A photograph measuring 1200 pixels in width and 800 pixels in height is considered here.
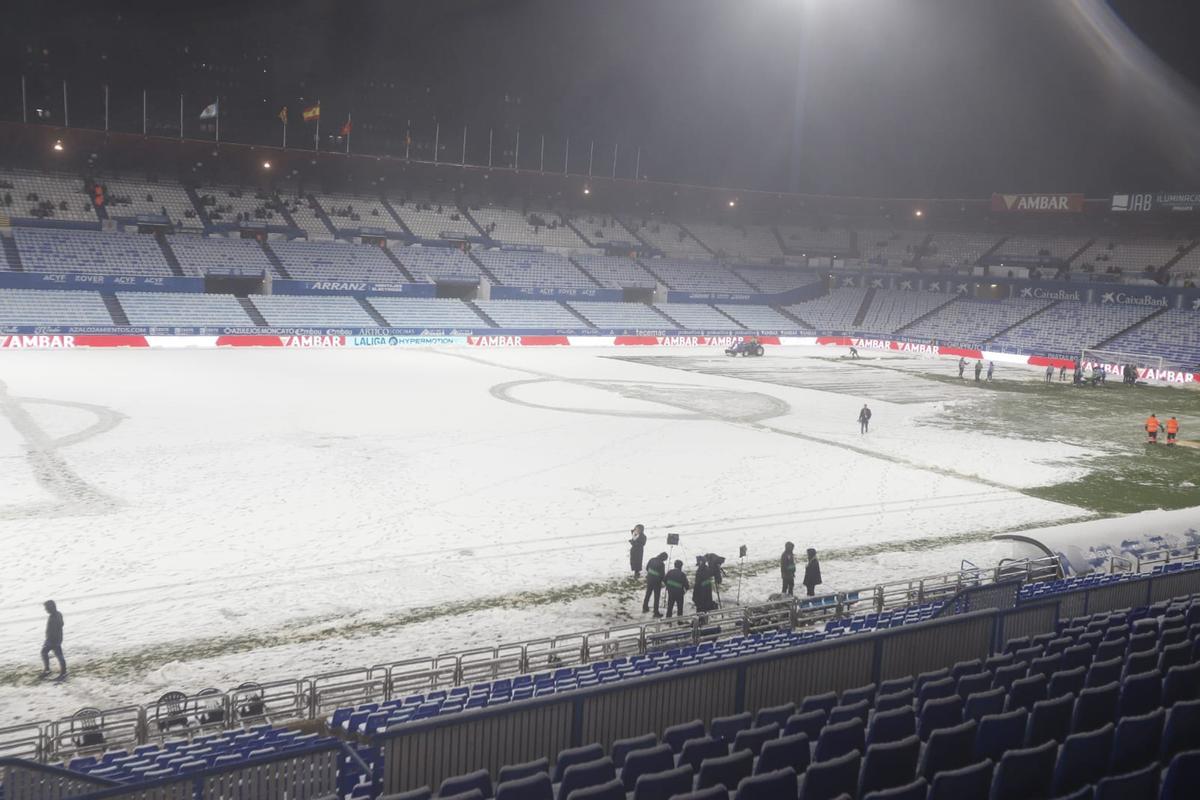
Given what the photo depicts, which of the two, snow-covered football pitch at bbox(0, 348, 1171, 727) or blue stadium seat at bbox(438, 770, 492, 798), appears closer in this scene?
blue stadium seat at bbox(438, 770, 492, 798)

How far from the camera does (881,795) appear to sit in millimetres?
5883

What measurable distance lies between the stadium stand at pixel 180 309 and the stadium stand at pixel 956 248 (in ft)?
209

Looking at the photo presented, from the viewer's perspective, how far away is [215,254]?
2598 inches

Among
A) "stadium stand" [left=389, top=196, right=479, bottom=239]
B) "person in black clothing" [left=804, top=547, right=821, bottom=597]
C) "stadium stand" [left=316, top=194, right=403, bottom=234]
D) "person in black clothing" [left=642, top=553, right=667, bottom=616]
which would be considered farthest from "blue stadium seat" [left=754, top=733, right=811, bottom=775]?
"stadium stand" [left=389, top=196, right=479, bottom=239]

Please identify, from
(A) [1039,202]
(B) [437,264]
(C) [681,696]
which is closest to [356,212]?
(B) [437,264]

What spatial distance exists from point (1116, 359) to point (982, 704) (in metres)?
67.1

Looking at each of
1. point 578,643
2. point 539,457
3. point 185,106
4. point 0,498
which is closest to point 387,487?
point 539,457

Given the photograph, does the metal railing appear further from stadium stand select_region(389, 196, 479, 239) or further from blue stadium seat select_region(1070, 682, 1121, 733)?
stadium stand select_region(389, 196, 479, 239)

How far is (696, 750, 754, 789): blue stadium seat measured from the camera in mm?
6414

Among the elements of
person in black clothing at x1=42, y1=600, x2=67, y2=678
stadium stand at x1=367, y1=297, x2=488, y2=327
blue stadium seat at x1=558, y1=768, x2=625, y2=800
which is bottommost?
person in black clothing at x1=42, y1=600, x2=67, y2=678

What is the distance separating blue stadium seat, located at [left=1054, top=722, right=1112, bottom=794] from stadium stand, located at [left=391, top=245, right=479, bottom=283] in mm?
69415

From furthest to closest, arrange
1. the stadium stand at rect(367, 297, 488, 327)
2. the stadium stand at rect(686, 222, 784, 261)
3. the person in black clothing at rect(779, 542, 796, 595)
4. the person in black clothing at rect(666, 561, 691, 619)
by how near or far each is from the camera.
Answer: the stadium stand at rect(686, 222, 784, 261) → the stadium stand at rect(367, 297, 488, 327) → the person in black clothing at rect(779, 542, 796, 595) → the person in black clothing at rect(666, 561, 691, 619)

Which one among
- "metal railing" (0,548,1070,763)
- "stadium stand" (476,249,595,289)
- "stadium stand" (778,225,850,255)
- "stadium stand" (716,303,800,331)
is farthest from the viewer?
"stadium stand" (778,225,850,255)

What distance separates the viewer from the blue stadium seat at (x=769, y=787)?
6.02m
